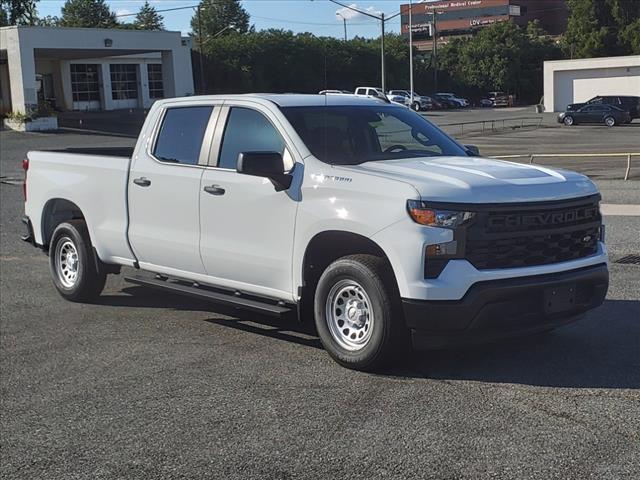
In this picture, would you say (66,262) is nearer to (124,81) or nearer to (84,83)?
(84,83)

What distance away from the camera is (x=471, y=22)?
502 feet

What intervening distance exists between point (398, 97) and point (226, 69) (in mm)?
14671

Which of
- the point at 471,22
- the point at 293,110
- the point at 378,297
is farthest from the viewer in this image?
the point at 471,22

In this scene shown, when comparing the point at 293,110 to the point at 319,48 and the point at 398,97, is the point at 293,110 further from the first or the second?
the point at 398,97

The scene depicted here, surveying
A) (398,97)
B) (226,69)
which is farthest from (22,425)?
(398,97)

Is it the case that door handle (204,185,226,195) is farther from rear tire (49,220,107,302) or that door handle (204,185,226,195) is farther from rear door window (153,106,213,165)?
rear tire (49,220,107,302)

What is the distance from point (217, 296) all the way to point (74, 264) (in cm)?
243

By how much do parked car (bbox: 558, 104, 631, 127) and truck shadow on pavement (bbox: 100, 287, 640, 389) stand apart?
139 feet

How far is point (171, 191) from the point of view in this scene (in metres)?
7.23

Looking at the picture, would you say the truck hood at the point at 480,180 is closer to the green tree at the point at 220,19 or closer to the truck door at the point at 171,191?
the truck door at the point at 171,191

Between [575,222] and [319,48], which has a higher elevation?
[319,48]

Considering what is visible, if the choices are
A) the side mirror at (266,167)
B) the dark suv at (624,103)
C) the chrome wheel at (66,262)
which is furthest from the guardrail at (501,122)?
the side mirror at (266,167)

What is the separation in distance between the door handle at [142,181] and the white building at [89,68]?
38.7 metres

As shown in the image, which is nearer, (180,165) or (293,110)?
(293,110)
